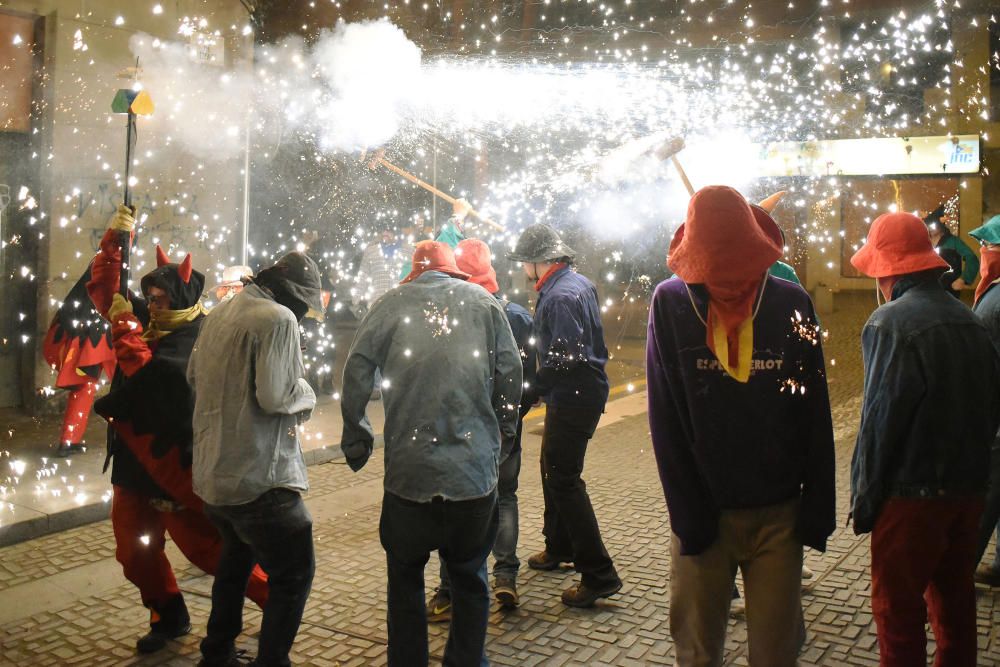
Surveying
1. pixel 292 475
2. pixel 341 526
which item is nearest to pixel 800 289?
pixel 292 475

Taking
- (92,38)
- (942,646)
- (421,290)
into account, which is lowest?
(942,646)

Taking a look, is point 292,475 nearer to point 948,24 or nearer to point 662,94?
point 662,94

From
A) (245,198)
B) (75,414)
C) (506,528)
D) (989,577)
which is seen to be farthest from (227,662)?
(245,198)

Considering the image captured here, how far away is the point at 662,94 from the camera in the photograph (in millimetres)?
11914

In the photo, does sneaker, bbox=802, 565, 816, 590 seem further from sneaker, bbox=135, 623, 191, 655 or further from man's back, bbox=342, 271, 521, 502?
sneaker, bbox=135, 623, 191, 655

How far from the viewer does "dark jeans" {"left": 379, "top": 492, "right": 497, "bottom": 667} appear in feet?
9.78

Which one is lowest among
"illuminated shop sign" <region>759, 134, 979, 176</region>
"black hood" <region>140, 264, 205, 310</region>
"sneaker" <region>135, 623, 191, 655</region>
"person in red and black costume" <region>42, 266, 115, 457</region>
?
"sneaker" <region>135, 623, 191, 655</region>

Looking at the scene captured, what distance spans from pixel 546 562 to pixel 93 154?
7246 millimetres

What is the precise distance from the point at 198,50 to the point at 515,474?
789cm

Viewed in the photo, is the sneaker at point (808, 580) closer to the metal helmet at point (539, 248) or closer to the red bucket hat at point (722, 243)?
the metal helmet at point (539, 248)

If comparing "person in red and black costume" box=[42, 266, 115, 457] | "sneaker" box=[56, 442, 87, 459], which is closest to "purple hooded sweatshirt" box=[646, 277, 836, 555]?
"person in red and black costume" box=[42, 266, 115, 457]

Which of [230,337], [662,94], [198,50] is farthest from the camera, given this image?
[662,94]

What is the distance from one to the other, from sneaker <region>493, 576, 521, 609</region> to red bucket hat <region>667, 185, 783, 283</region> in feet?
7.81

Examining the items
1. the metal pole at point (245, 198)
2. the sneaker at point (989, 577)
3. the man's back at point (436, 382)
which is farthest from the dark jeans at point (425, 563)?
the metal pole at point (245, 198)
